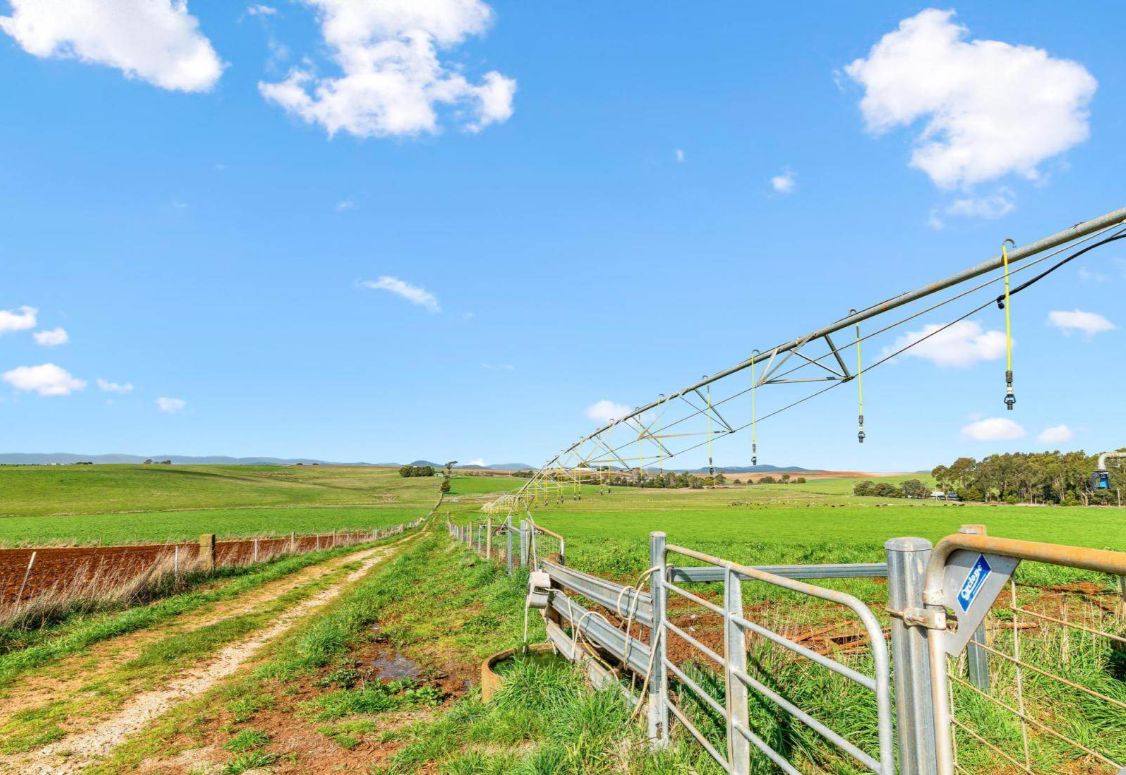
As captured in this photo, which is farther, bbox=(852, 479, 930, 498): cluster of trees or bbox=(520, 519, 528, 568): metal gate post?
bbox=(852, 479, 930, 498): cluster of trees

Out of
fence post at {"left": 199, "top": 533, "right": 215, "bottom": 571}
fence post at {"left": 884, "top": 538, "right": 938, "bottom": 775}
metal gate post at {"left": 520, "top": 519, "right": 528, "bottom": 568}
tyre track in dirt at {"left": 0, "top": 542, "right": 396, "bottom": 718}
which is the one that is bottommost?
tyre track in dirt at {"left": 0, "top": 542, "right": 396, "bottom": 718}

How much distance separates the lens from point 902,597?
7.39 feet

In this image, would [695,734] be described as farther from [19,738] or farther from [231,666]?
[231,666]

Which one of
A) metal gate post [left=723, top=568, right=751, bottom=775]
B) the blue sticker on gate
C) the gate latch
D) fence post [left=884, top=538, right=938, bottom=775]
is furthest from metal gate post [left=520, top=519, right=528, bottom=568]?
the blue sticker on gate

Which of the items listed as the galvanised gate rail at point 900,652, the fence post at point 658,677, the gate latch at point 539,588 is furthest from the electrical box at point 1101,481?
the gate latch at point 539,588

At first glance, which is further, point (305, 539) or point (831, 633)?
point (305, 539)

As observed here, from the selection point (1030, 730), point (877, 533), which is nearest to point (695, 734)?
point (1030, 730)

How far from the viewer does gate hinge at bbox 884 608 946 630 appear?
215 cm

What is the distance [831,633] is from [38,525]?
6304cm

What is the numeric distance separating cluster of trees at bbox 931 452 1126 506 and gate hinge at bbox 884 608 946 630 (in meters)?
109

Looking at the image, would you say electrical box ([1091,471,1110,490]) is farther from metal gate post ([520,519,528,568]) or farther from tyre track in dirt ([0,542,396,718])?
tyre track in dirt ([0,542,396,718])

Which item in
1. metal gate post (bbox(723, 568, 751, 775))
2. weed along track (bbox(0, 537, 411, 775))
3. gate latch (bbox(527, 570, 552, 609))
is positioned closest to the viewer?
metal gate post (bbox(723, 568, 751, 775))

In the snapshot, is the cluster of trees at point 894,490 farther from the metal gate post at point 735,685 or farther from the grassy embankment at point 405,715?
the metal gate post at point 735,685

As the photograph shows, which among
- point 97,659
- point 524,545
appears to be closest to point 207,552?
point 97,659
